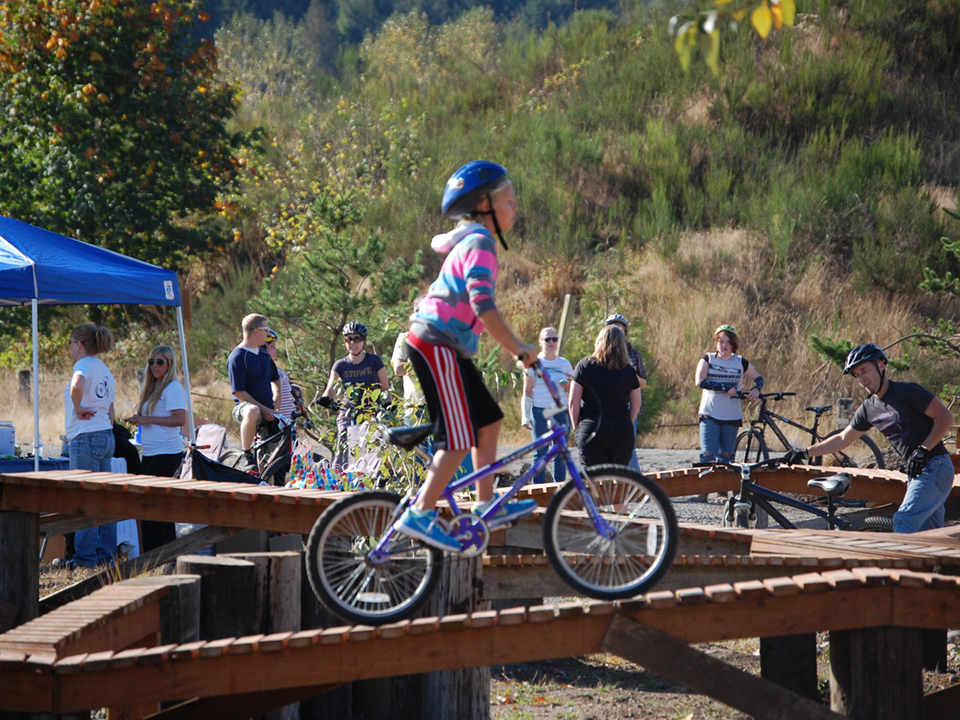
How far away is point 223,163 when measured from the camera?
21.9 meters

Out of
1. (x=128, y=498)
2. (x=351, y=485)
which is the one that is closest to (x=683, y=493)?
(x=351, y=485)

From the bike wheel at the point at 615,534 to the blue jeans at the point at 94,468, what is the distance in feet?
16.2

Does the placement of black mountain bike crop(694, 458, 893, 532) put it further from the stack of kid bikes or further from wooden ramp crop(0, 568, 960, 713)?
the stack of kid bikes

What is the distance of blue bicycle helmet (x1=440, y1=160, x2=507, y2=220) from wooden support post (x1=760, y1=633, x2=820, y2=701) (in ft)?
9.40

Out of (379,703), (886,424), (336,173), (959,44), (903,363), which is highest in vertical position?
(959,44)

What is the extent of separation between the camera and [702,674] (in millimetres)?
4082

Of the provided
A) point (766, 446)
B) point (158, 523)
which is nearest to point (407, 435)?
point (158, 523)

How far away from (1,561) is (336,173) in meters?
23.3

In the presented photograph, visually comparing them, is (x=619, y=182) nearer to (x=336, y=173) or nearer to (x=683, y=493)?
(x=336, y=173)

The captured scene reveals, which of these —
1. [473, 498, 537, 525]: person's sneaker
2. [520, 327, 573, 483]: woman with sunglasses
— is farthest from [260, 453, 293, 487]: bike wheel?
[473, 498, 537, 525]: person's sneaker

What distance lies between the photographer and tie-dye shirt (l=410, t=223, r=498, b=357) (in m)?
3.88

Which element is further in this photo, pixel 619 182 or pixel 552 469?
pixel 619 182

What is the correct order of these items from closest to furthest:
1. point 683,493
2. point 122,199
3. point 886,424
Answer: point 886,424 → point 683,493 → point 122,199

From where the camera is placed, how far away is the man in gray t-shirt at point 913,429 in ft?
21.1
